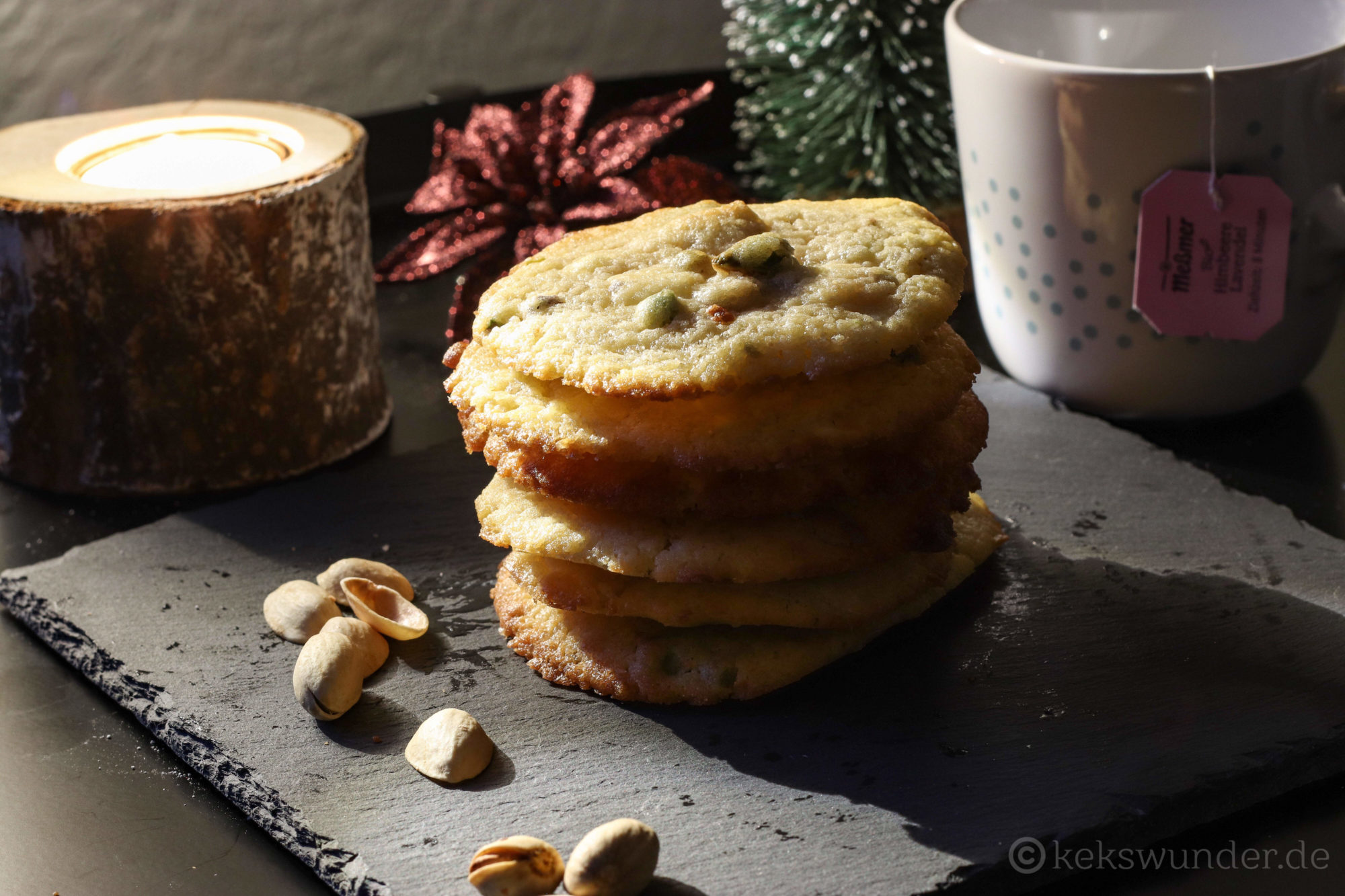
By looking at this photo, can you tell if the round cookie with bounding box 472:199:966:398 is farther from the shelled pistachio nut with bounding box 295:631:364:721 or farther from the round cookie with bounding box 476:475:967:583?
the shelled pistachio nut with bounding box 295:631:364:721

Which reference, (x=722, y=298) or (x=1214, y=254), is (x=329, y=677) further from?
(x=1214, y=254)

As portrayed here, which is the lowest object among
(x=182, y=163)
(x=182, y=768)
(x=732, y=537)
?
(x=182, y=768)

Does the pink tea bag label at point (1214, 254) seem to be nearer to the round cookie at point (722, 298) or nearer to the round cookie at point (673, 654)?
the round cookie at point (722, 298)

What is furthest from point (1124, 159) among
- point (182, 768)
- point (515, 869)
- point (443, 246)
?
point (182, 768)

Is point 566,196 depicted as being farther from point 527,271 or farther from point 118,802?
point 118,802

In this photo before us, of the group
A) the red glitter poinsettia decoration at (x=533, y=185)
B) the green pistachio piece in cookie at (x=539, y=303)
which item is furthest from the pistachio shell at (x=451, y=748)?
the red glitter poinsettia decoration at (x=533, y=185)

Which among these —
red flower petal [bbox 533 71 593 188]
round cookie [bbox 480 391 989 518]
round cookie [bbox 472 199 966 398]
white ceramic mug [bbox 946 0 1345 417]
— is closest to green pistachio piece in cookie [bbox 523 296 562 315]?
round cookie [bbox 472 199 966 398]
